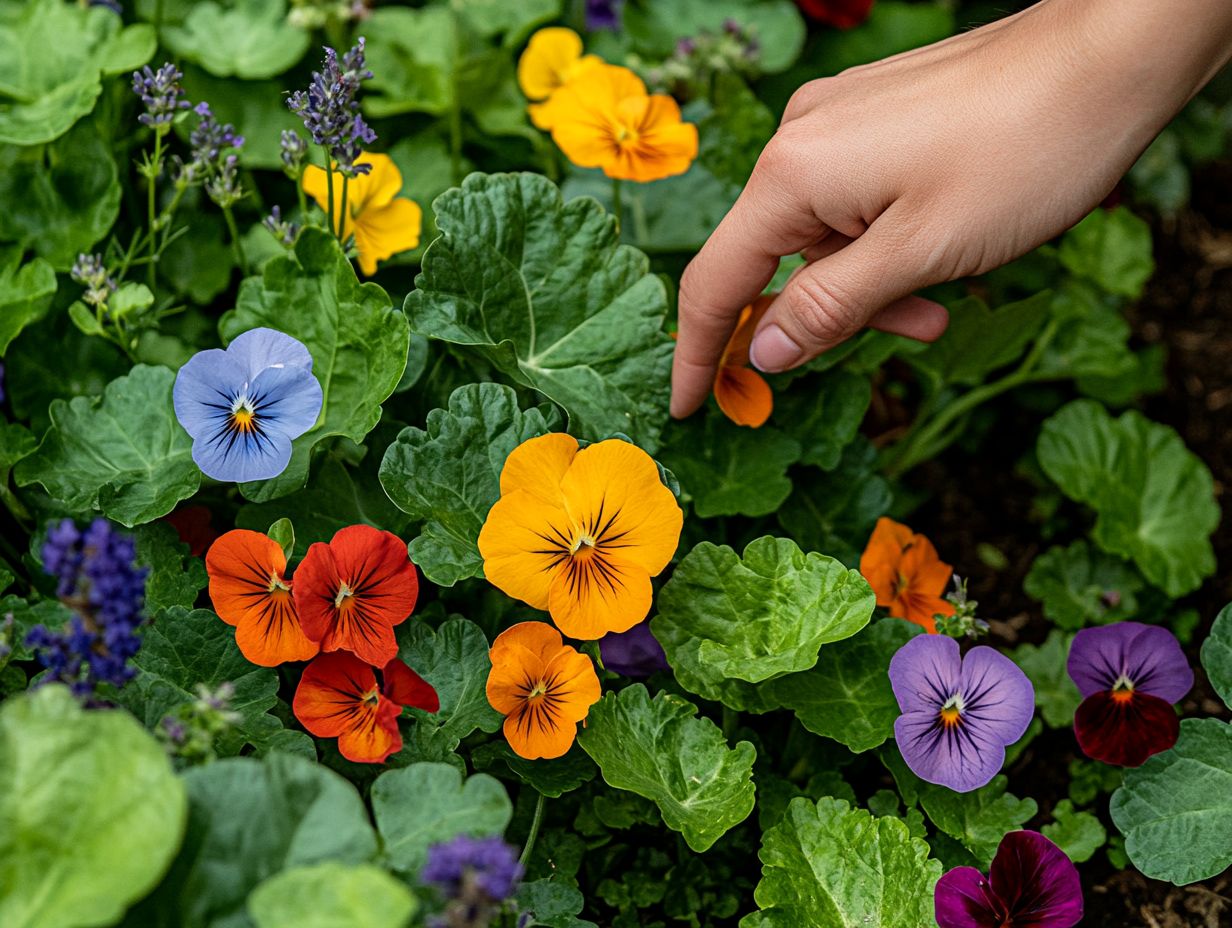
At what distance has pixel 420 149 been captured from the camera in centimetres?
233

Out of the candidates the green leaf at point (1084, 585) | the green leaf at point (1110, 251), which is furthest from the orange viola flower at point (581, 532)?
the green leaf at point (1110, 251)

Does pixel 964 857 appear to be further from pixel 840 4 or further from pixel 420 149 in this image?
pixel 840 4

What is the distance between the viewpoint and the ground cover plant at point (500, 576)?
3.73 ft

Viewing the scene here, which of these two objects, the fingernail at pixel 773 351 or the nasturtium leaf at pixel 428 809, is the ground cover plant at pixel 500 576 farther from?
the fingernail at pixel 773 351

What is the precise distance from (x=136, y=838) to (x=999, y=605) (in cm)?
176

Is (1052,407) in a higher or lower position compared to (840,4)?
lower

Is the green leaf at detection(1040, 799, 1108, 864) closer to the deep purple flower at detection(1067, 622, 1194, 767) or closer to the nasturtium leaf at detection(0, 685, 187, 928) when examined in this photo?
the deep purple flower at detection(1067, 622, 1194, 767)

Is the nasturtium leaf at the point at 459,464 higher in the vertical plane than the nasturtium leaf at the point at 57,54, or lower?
lower

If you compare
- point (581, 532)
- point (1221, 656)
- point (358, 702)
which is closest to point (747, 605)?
point (581, 532)

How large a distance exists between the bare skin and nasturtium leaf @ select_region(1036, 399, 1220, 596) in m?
0.87

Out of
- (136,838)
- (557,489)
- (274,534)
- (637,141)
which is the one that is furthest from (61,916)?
(637,141)

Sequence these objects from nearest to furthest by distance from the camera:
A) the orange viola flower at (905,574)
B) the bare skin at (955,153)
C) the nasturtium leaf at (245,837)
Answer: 1. the nasturtium leaf at (245,837)
2. the bare skin at (955,153)
3. the orange viola flower at (905,574)

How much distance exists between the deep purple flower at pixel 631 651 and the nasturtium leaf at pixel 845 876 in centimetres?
31

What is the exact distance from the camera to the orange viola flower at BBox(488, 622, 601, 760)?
1.49 metres
